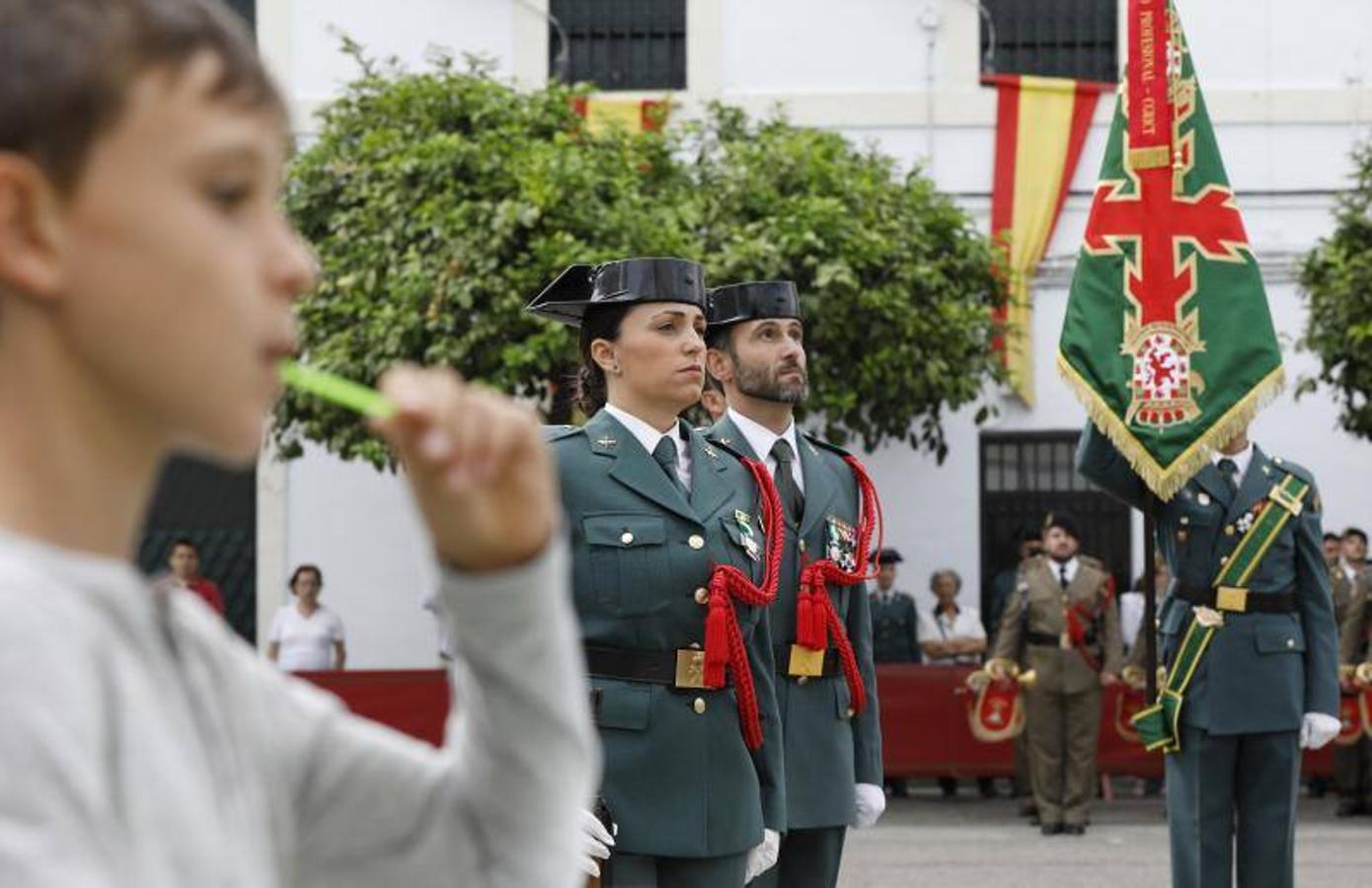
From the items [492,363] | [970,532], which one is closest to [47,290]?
[492,363]

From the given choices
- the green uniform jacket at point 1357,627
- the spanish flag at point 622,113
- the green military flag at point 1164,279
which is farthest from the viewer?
the spanish flag at point 622,113

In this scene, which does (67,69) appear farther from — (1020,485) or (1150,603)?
(1020,485)

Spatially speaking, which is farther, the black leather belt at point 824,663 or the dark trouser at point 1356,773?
the dark trouser at point 1356,773

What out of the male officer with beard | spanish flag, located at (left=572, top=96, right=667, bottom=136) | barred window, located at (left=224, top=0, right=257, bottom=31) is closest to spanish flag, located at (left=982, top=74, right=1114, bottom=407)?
spanish flag, located at (left=572, top=96, right=667, bottom=136)

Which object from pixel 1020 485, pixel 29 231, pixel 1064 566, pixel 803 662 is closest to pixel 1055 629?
pixel 1064 566

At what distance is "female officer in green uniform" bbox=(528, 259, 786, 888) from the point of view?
5449mm

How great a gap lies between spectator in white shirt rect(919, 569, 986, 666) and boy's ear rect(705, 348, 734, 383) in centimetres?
890

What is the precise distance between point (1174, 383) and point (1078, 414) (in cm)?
1183

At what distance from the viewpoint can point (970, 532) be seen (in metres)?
20.1

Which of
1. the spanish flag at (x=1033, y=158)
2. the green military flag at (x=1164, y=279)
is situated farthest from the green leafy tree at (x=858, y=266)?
the green military flag at (x=1164, y=279)

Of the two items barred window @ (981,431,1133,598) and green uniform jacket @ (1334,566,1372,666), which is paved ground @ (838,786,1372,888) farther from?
barred window @ (981,431,1133,598)

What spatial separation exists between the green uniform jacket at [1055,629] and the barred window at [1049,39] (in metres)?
7.47

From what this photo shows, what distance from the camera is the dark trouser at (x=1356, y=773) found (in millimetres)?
14414

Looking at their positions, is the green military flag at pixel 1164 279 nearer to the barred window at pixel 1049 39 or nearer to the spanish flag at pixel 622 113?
the spanish flag at pixel 622 113
